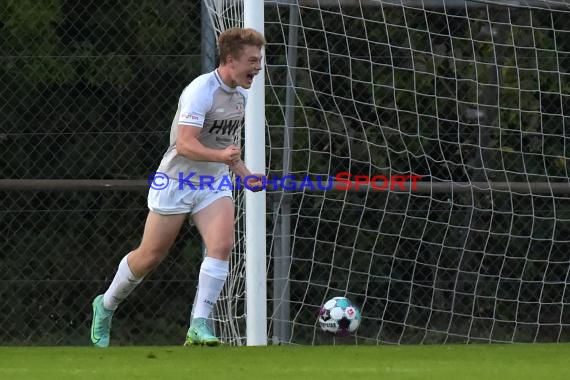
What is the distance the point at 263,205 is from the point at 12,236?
2.49 meters

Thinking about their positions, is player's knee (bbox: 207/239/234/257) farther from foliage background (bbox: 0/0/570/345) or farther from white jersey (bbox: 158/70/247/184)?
foliage background (bbox: 0/0/570/345)

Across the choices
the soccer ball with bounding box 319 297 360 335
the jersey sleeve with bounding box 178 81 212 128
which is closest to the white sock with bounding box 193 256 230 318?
the jersey sleeve with bounding box 178 81 212 128

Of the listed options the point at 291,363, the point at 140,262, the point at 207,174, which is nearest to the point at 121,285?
the point at 140,262

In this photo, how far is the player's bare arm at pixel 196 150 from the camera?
644cm

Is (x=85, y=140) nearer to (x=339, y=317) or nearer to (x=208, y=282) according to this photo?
(x=339, y=317)

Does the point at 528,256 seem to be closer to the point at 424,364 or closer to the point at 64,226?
the point at 64,226

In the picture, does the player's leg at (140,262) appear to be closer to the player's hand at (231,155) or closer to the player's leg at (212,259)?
the player's leg at (212,259)

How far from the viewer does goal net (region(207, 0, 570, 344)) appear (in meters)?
8.91

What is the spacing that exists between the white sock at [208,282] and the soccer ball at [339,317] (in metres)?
1.31

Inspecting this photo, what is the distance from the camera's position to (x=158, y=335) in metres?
9.46

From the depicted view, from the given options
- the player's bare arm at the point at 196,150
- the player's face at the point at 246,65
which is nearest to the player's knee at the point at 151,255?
the player's bare arm at the point at 196,150

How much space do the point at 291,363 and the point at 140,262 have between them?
1.48 metres

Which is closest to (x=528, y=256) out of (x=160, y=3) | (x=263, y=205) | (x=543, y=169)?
(x=543, y=169)

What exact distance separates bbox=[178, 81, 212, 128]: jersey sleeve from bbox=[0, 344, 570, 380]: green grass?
1.12 meters
